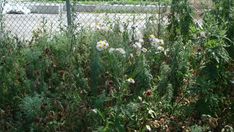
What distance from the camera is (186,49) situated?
4395 millimetres

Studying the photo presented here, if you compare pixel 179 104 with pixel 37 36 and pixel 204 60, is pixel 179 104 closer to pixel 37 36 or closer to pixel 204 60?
pixel 204 60

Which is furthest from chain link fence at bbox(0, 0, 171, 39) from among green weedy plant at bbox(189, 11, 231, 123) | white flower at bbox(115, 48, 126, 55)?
green weedy plant at bbox(189, 11, 231, 123)

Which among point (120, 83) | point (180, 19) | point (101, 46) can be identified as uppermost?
point (180, 19)

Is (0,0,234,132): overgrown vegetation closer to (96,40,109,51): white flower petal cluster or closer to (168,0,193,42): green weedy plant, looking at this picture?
(96,40,109,51): white flower petal cluster

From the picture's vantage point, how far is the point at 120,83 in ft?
13.2

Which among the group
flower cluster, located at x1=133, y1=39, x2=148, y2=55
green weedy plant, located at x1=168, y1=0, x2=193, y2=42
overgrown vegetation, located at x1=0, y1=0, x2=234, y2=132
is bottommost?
overgrown vegetation, located at x1=0, y1=0, x2=234, y2=132

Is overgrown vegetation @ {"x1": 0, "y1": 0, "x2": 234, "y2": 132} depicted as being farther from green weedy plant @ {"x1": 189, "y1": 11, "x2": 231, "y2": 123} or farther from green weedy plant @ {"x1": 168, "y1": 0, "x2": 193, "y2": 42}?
green weedy plant @ {"x1": 168, "y1": 0, "x2": 193, "y2": 42}

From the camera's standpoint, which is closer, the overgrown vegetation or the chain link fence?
the overgrown vegetation

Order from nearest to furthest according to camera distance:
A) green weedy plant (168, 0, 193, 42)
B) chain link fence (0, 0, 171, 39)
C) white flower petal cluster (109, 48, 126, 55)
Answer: white flower petal cluster (109, 48, 126, 55)
green weedy plant (168, 0, 193, 42)
chain link fence (0, 0, 171, 39)

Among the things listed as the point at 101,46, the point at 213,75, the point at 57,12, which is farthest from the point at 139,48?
the point at 57,12

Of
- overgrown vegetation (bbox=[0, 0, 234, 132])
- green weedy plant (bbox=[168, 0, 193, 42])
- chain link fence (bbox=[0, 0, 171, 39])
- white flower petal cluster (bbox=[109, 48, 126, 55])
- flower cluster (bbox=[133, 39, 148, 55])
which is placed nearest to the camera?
overgrown vegetation (bbox=[0, 0, 234, 132])

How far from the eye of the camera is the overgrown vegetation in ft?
12.7

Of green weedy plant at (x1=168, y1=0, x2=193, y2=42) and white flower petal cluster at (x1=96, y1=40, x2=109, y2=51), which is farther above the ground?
green weedy plant at (x1=168, y1=0, x2=193, y2=42)

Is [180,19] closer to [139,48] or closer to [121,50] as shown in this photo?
[139,48]
